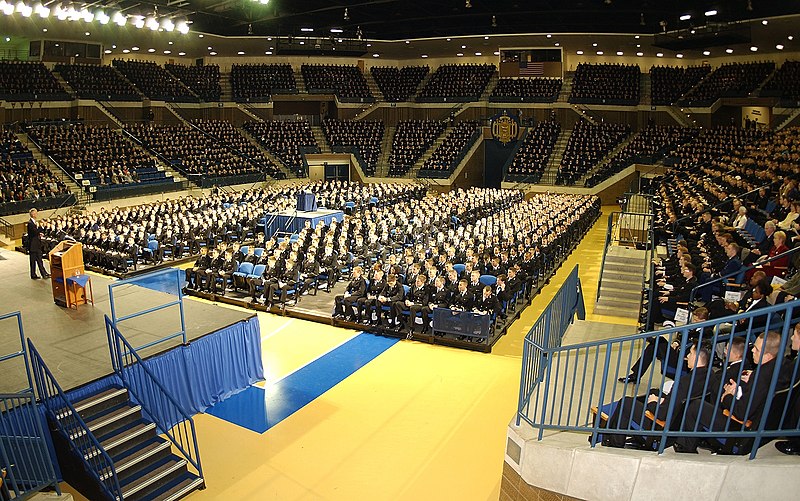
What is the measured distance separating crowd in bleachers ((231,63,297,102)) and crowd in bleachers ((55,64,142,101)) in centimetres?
742

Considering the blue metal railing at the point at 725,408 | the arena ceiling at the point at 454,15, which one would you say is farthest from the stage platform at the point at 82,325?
the arena ceiling at the point at 454,15

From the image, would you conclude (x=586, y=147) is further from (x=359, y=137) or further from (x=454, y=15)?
(x=359, y=137)

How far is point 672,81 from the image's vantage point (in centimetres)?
3991

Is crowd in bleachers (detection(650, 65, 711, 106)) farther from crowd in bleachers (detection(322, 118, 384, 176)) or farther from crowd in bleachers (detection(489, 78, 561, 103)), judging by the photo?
crowd in bleachers (detection(322, 118, 384, 176))

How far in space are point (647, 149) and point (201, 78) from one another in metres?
31.0

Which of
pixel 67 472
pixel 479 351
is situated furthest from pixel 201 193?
pixel 67 472

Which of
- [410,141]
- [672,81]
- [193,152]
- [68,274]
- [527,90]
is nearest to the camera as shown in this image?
[68,274]

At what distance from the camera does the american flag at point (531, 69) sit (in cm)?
4216

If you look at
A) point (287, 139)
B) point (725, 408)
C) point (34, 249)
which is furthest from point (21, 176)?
point (725, 408)

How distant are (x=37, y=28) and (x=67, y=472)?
107 feet

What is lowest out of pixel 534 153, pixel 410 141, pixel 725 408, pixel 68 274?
pixel 68 274

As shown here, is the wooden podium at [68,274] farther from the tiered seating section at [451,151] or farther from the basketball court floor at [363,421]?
the tiered seating section at [451,151]

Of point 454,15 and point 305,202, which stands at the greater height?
point 454,15

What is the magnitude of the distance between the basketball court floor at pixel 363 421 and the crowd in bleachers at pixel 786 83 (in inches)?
998
